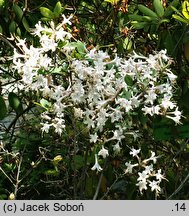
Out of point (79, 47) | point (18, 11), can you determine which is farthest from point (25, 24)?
point (79, 47)

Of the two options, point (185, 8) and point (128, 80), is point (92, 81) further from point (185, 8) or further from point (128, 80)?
point (185, 8)

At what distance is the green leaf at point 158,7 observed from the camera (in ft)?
7.54

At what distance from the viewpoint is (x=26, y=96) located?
9.50 feet

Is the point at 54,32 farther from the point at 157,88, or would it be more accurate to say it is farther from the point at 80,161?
the point at 80,161

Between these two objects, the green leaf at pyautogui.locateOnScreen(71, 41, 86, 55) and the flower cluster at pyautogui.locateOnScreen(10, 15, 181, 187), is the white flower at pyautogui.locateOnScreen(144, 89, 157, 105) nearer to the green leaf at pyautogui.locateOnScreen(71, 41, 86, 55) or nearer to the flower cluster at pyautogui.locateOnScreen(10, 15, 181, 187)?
the flower cluster at pyautogui.locateOnScreen(10, 15, 181, 187)

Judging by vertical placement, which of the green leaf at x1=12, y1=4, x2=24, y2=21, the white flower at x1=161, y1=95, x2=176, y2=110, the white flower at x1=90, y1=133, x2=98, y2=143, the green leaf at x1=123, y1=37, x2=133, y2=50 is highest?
the green leaf at x1=12, y1=4, x2=24, y2=21

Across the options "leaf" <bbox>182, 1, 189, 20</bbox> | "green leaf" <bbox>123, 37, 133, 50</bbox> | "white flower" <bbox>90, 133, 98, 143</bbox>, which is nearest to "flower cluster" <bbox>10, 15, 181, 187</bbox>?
"white flower" <bbox>90, 133, 98, 143</bbox>

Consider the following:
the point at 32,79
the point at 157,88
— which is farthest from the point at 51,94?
the point at 157,88

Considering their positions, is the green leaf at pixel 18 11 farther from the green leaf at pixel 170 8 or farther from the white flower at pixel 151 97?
the white flower at pixel 151 97

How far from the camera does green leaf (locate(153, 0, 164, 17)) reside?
2297 millimetres

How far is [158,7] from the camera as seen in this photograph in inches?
91.1

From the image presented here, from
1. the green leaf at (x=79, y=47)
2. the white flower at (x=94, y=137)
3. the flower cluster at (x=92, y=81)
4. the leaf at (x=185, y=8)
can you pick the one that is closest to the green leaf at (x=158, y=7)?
the leaf at (x=185, y=8)
